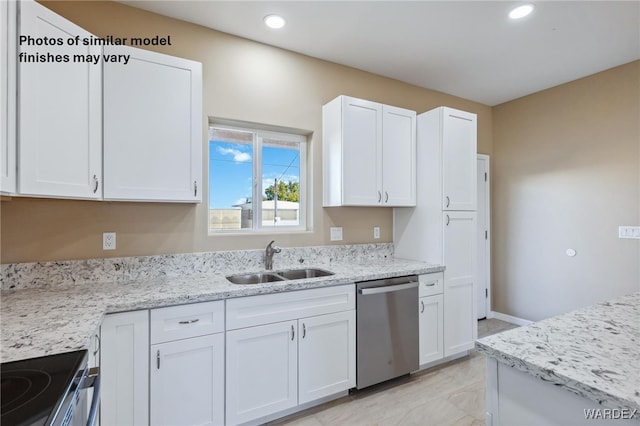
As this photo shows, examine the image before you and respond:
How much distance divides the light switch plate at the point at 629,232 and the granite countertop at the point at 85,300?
7.07ft

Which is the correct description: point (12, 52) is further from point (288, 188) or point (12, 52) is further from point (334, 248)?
point (334, 248)

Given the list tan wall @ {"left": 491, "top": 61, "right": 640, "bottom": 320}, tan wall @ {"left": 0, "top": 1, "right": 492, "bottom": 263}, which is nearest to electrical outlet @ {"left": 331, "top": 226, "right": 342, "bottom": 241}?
tan wall @ {"left": 0, "top": 1, "right": 492, "bottom": 263}

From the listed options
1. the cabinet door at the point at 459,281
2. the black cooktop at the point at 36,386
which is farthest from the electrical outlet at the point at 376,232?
the black cooktop at the point at 36,386

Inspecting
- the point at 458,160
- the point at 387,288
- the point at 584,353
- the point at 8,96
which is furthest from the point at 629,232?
the point at 8,96

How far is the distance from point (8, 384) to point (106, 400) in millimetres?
874

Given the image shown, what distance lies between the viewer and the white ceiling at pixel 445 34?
6.95ft

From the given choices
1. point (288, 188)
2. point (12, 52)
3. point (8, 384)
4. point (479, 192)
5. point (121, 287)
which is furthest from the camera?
point (479, 192)

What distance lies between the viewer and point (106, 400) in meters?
1.51

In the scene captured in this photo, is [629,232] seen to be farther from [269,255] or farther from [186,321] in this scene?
[186,321]

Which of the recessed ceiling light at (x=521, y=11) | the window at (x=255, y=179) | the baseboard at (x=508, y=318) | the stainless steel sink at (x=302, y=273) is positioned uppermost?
the recessed ceiling light at (x=521, y=11)

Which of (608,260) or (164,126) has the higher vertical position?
(164,126)

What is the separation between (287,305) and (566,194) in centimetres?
327

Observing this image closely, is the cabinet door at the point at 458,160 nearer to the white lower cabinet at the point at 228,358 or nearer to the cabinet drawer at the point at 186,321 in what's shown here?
the white lower cabinet at the point at 228,358

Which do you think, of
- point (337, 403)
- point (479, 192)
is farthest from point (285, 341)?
point (479, 192)
